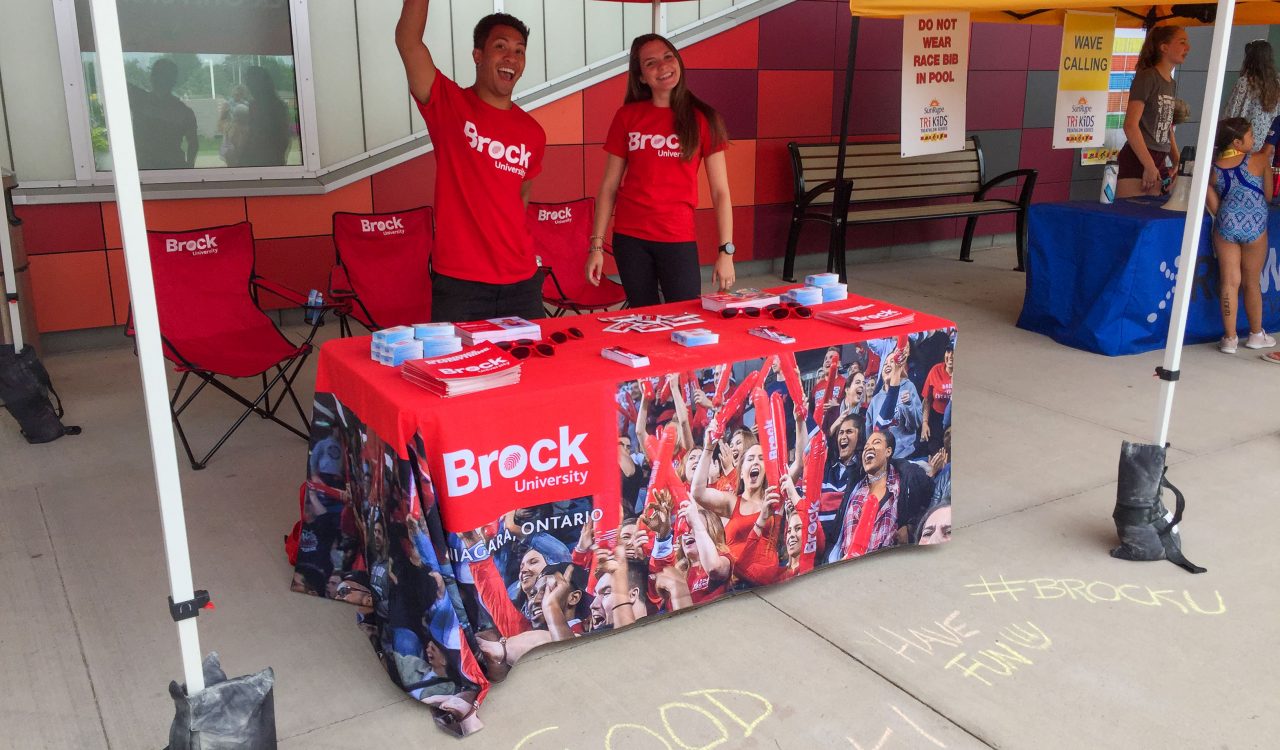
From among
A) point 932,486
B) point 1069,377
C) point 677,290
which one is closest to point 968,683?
point 932,486

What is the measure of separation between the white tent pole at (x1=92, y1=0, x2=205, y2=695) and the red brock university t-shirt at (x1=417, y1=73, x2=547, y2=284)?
137 cm

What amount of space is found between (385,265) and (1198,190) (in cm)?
344

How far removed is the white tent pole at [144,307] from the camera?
1738 millimetres

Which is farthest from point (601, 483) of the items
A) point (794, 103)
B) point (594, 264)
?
point (794, 103)

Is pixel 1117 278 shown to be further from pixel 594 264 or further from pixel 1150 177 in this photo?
pixel 594 264

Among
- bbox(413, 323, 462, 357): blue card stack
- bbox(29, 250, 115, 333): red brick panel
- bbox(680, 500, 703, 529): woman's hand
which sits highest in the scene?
bbox(413, 323, 462, 357): blue card stack

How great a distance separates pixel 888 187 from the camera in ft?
25.6

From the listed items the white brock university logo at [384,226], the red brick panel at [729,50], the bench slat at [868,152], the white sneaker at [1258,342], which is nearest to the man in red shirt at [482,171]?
the white brock university logo at [384,226]

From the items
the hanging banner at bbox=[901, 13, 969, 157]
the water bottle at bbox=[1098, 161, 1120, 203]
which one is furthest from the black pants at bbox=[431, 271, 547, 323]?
the water bottle at bbox=[1098, 161, 1120, 203]

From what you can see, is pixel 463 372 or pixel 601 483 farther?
pixel 601 483

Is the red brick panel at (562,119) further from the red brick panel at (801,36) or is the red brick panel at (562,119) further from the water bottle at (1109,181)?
the water bottle at (1109,181)

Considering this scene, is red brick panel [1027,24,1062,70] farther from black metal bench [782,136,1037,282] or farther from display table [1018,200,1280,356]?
display table [1018,200,1280,356]

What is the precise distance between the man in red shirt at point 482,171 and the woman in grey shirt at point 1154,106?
164 inches

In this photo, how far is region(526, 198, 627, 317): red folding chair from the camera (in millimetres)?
5223
